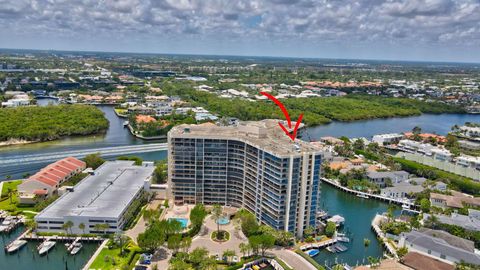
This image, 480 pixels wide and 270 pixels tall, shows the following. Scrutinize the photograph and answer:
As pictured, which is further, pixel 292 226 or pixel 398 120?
pixel 398 120

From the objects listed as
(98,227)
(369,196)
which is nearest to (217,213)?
(98,227)

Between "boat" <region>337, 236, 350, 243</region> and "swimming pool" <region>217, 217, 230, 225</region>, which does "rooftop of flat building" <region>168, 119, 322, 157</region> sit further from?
"boat" <region>337, 236, 350, 243</region>

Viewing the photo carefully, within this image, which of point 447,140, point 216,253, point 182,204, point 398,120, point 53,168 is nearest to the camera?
point 216,253

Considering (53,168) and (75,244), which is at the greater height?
(53,168)

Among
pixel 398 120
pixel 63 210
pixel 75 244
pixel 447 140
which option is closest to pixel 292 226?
pixel 75 244

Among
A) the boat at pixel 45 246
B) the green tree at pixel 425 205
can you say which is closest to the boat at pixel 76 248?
the boat at pixel 45 246

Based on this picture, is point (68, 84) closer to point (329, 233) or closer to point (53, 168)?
point (53, 168)

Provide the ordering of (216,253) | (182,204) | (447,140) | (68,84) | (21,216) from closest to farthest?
(216,253)
(21,216)
(182,204)
(447,140)
(68,84)

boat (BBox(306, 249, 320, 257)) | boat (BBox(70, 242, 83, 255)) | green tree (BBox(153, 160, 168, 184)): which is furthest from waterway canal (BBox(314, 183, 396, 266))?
→ boat (BBox(70, 242, 83, 255))
